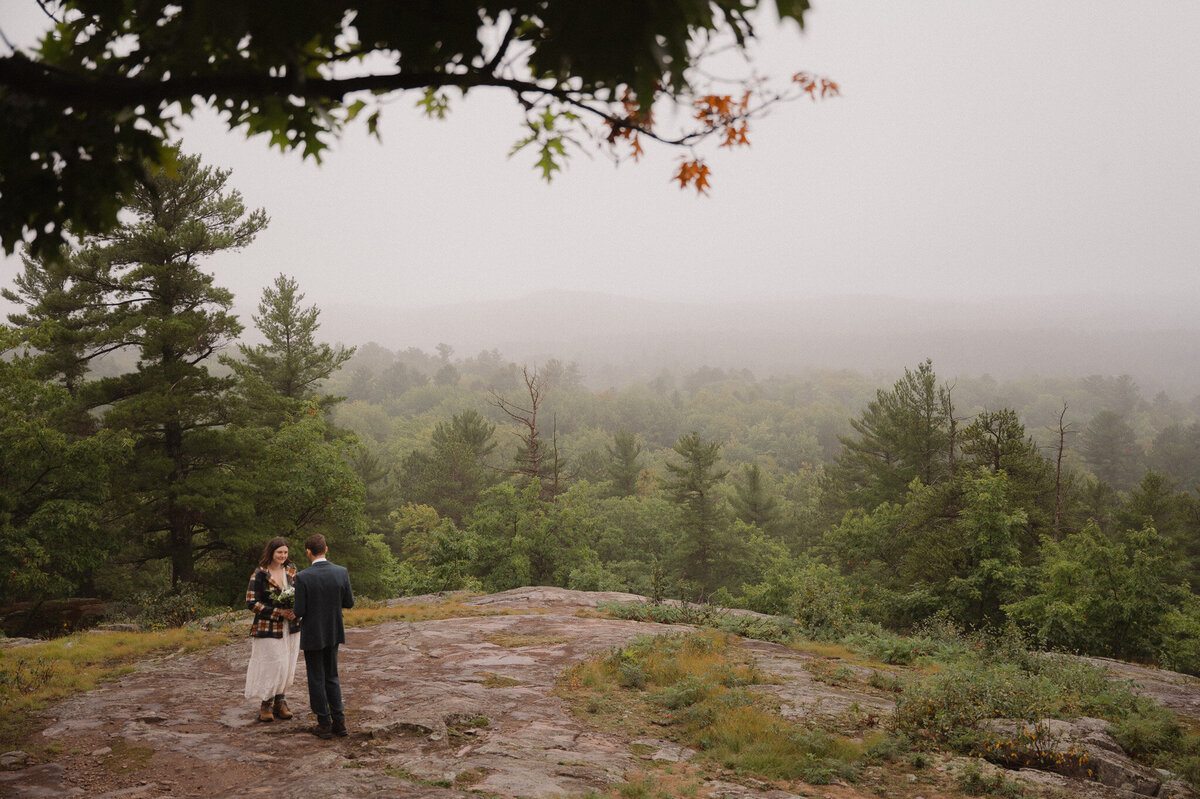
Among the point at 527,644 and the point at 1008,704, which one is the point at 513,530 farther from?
the point at 1008,704

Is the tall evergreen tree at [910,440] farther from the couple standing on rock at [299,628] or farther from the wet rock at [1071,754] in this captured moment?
the couple standing on rock at [299,628]

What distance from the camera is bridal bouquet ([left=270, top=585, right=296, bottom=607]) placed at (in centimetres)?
666

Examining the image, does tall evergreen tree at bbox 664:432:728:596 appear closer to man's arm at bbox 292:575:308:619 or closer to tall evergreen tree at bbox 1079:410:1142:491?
man's arm at bbox 292:575:308:619

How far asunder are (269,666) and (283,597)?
0.84m

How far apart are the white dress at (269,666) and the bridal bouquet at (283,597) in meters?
0.31

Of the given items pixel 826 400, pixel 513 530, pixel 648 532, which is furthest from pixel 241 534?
pixel 826 400

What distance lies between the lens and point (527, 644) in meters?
11.5

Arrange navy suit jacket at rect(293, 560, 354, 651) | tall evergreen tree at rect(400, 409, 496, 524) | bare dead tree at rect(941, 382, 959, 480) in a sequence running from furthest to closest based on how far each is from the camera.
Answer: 1. tall evergreen tree at rect(400, 409, 496, 524)
2. bare dead tree at rect(941, 382, 959, 480)
3. navy suit jacket at rect(293, 560, 354, 651)

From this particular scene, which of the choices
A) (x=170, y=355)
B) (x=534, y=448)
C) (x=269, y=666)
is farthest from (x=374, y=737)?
(x=534, y=448)

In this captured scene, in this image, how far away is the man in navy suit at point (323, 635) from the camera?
627 centimetres

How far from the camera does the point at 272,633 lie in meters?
6.74

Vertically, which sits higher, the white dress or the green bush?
the white dress

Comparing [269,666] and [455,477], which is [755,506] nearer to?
[455,477]

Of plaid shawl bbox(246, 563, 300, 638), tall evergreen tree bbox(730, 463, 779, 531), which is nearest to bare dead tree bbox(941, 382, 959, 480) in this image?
tall evergreen tree bbox(730, 463, 779, 531)
